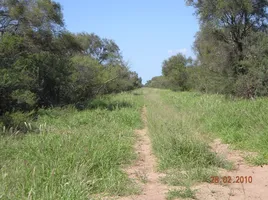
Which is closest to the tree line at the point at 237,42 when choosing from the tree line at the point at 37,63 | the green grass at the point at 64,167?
the tree line at the point at 37,63

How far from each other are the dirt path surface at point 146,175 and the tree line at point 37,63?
21.6 feet

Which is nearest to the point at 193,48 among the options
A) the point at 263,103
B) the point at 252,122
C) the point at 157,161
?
the point at 263,103

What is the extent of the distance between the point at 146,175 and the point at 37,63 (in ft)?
43.8

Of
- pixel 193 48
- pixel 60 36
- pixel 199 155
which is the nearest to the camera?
pixel 199 155

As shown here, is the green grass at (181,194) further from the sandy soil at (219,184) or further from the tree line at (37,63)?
the tree line at (37,63)

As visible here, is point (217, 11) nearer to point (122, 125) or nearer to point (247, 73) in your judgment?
point (247, 73)

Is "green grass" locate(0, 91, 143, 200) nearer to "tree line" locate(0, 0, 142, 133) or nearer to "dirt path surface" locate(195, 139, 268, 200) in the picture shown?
"dirt path surface" locate(195, 139, 268, 200)

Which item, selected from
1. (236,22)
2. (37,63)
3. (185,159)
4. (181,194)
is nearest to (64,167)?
(181,194)

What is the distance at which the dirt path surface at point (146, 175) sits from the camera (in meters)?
4.68

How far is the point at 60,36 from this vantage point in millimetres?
21484

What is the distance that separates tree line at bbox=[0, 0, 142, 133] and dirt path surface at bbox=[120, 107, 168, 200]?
659 cm

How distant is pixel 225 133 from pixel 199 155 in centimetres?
324

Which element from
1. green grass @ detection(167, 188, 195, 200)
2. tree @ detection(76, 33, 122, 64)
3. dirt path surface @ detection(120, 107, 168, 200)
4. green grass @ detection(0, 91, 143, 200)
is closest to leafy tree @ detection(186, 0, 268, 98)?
dirt path surface @ detection(120, 107, 168, 200)

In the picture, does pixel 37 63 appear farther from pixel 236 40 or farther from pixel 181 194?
pixel 181 194
